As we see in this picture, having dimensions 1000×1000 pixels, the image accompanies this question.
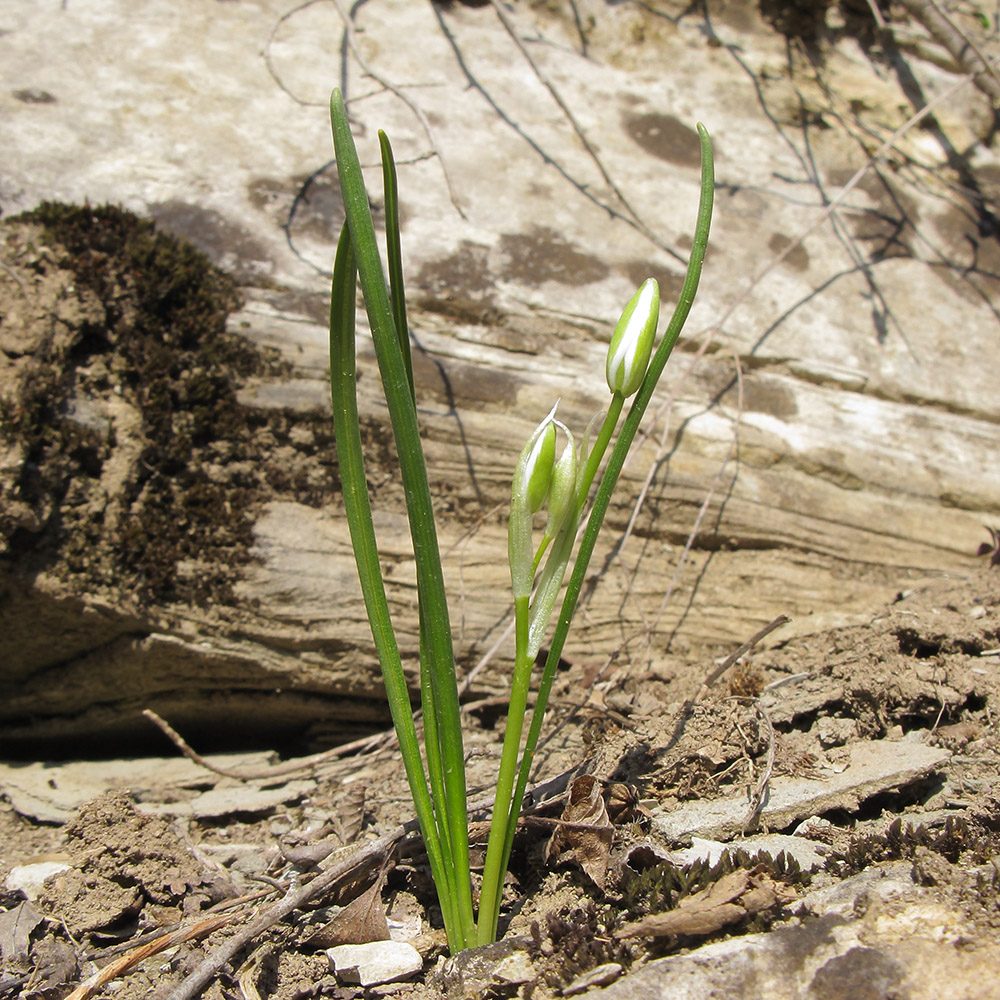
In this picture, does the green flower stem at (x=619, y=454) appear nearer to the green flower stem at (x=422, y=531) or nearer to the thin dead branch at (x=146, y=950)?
the green flower stem at (x=422, y=531)

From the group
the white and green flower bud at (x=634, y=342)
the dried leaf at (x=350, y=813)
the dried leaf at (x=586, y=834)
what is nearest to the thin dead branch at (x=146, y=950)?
the dried leaf at (x=350, y=813)

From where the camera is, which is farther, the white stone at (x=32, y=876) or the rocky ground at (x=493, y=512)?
the white stone at (x=32, y=876)

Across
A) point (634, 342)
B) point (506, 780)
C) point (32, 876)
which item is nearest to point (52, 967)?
point (32, 876)

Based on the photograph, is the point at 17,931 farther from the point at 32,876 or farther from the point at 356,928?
the point at 356,928

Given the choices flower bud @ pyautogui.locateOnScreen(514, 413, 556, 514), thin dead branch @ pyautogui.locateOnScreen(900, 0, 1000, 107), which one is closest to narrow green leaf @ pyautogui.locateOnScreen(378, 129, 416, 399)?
flower bud @ pyautogui.locateOnScreen(514, 413, 556, 514)

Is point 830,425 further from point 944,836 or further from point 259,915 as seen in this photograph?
point 259,915

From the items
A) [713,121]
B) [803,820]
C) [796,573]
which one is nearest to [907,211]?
[713,121]
